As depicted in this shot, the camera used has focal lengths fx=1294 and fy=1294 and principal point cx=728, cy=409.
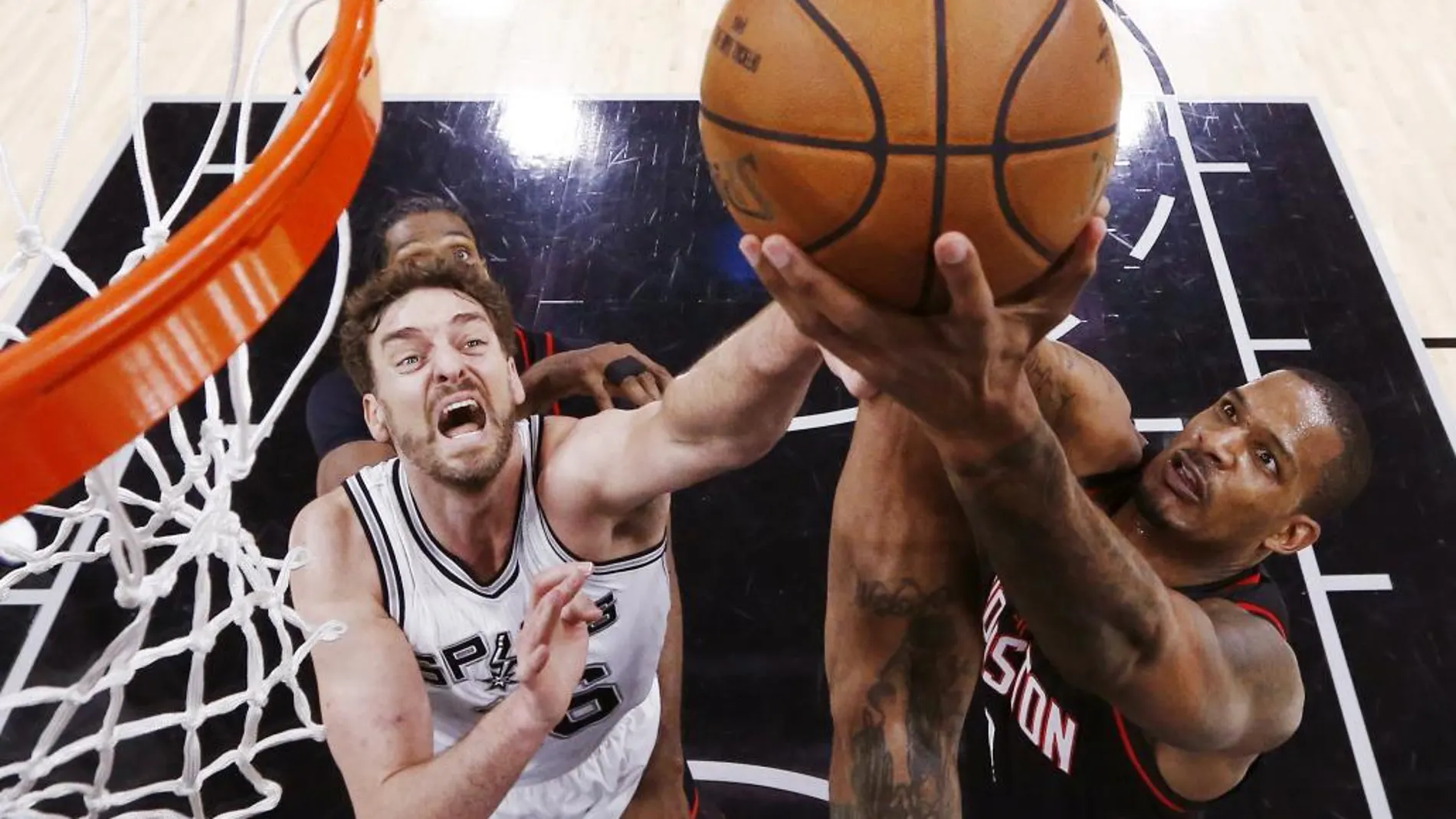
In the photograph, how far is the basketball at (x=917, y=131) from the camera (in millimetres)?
1320

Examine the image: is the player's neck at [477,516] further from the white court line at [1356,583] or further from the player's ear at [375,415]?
the white court line at [1356,583]

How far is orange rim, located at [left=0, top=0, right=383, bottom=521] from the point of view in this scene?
45.1 inches

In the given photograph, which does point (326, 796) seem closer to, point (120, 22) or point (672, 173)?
point (672, 173)

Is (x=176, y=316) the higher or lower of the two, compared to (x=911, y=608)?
higher

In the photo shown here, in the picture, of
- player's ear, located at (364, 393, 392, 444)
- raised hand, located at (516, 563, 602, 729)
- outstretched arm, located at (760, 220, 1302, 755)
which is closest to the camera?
outstretched arm, located at (760, 220, 1302, 755)

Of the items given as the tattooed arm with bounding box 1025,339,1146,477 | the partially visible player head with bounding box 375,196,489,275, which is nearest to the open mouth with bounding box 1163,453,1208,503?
the tattooed arm with bounding box 1025,339,1146,477

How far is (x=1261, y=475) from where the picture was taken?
2.33 metres

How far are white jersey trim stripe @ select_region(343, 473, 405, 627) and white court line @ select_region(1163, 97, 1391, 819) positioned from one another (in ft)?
7.09

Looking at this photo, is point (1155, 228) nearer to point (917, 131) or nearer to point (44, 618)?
point (917, 131)

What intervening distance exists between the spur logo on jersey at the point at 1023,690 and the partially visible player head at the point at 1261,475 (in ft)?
1.12

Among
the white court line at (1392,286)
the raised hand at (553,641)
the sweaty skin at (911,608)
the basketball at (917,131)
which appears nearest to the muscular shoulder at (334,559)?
the raised hand at (553,641)

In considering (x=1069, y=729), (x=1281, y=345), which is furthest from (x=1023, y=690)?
(x=1281, y=345)

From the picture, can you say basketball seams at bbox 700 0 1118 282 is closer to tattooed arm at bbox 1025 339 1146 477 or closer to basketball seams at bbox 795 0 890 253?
basketball seams at bbox 795 0 890 253

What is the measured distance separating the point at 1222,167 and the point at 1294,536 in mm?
2474
